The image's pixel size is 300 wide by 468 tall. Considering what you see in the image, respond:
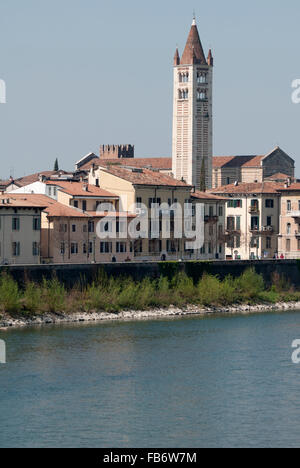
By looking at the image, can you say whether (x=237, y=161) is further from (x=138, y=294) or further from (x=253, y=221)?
(x=138, y=294)

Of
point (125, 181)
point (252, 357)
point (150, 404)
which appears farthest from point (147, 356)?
point (125, 181)

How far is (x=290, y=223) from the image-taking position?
4373 inches

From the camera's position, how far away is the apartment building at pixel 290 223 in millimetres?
110375

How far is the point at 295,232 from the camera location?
362 feet

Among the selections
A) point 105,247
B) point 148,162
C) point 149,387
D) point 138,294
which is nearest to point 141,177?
point 105,247

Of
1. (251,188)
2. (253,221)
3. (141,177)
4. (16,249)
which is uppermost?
(141,177)

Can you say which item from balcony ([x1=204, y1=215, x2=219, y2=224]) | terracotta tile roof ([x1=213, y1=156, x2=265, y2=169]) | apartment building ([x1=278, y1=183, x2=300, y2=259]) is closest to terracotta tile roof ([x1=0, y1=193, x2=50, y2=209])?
balcony ([x1=204, y1=215, x2=219, y2=224])

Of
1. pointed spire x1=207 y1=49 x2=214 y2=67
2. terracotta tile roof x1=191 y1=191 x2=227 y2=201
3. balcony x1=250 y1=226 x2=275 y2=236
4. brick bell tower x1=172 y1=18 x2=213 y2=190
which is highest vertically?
pointed spire x1=207 y1=49 x2=214 y2=67

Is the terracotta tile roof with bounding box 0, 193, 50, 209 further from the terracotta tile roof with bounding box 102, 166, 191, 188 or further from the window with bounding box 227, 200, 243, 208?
the window with bounding box 227, 200, 243, 208

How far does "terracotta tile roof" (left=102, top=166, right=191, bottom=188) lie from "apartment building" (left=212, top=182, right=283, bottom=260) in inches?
519

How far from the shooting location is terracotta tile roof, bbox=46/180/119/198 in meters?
93.2

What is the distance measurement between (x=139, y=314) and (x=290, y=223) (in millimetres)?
39657

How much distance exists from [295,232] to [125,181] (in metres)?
20.3

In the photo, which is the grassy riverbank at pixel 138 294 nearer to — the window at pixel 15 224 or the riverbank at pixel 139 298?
the riverbank at pixel 139 298
